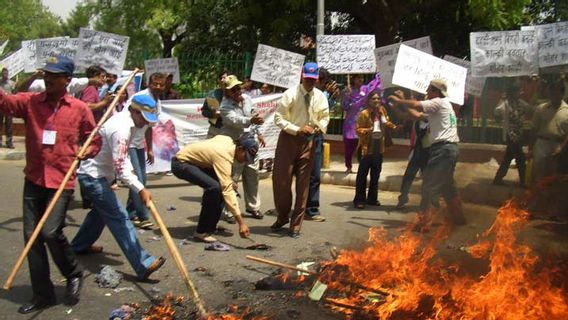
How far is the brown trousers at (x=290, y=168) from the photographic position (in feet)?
22.6

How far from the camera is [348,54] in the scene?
1038cm

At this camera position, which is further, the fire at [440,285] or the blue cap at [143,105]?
the blue cap at [143,105]

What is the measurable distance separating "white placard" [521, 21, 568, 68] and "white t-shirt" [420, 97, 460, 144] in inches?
85.9

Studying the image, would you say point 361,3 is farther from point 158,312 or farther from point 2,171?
point 158,312

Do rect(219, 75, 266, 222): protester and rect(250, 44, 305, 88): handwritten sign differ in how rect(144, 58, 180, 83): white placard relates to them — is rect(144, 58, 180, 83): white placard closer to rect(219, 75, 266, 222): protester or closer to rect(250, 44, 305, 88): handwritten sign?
rect(250, 44, 305, 88): handwritten sign

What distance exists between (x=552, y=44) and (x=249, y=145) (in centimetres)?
453

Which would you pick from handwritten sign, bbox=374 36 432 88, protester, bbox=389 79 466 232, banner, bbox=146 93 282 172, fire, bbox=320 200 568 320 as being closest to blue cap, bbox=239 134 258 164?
protester, bbox=389 79 466 232

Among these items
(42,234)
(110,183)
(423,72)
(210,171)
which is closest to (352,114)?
(423,72)

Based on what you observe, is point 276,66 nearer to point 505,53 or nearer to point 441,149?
point 505,53

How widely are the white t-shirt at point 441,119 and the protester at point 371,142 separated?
1358 millimetres

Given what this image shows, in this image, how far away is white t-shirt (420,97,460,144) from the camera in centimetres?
710

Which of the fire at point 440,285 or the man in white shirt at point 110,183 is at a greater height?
the man in white shirt at point 110,183

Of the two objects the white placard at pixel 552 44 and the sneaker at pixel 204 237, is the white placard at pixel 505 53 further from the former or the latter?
the sneaker at pixel 204 237

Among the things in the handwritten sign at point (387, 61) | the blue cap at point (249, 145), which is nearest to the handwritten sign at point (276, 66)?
the handwritten sign at point (387, 61)
